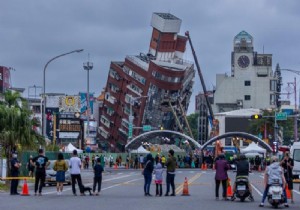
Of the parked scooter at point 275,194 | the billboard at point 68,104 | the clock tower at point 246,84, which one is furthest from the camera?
the clock tower at point 246,84

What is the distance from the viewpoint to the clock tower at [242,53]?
503ft

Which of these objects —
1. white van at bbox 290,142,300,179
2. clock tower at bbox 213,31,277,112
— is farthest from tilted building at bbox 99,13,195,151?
white van at bbox 290,142,300,179

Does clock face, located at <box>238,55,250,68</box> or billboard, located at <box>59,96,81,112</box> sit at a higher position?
clock face, located at <box>238,55,250,68</box>

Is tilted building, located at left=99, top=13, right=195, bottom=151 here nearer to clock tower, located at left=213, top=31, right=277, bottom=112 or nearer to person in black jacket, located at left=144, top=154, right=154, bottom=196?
clock tower, located at left=213, top=31, right=277, bottom=112

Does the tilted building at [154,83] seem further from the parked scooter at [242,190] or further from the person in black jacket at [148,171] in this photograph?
the parked scooter at [242,190]

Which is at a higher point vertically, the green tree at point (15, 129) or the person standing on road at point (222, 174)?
the green tree at point (15, 129)

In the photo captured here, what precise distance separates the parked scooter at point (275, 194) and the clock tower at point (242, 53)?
127 meters

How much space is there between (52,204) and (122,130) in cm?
12371

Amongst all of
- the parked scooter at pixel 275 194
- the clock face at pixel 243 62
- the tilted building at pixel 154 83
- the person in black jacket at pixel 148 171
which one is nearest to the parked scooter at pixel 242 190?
the parked scooter at pixel 275 194

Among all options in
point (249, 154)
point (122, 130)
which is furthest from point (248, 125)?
point (249, 154)

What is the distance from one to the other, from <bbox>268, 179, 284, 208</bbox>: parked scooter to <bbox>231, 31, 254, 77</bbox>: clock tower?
127m

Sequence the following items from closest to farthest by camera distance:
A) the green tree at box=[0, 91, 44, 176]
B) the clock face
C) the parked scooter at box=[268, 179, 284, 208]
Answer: the parked scooter at box=[268, 179, 284, 208] → the green tree at box=[0, 91, 44, 176] → the clock face

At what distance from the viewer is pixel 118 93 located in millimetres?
147250

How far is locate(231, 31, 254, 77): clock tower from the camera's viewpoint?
153375 millimetres
